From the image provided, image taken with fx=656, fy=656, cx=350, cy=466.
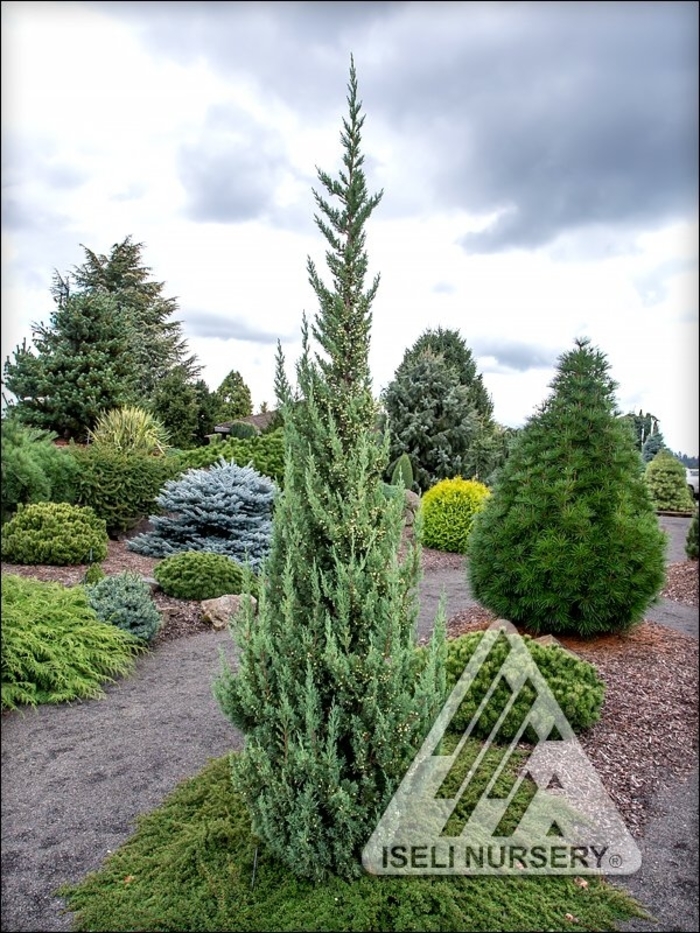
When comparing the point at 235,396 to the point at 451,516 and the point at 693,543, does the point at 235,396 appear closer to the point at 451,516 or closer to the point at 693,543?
the point at 451,516

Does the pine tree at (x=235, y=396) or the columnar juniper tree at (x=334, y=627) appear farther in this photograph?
the pine tree at (x=235, y=396)

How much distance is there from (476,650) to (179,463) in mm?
9639

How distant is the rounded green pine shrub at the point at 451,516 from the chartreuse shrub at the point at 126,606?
6.98m

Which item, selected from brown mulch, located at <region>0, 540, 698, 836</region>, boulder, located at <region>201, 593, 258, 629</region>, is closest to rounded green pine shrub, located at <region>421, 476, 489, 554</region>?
brown mulch, located at <region>0, 540, 698, 836</region>

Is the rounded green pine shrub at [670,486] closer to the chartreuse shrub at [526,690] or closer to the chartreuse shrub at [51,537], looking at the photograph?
the chartreuse shrub at [51,537]

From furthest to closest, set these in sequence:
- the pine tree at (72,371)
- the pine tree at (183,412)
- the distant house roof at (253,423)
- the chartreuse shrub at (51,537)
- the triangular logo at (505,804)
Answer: the distant house roof at (253,423) → the pine tree at (183,412) → the pine tree at (72,371) → the chartreuse shrub at (51,537) → the triangular logo at (505,804)

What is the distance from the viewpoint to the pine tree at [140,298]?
105ft

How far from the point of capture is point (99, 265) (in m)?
32.0

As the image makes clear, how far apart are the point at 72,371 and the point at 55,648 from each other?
39.7 ft

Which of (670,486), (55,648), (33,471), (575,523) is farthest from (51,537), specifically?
(670,486)

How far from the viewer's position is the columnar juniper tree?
9.32ft

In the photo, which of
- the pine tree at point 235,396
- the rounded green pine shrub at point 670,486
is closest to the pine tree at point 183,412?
the pine tree at point 235,396

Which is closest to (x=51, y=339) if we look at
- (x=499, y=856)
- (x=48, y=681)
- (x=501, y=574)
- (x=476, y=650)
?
(x=48, y=681)

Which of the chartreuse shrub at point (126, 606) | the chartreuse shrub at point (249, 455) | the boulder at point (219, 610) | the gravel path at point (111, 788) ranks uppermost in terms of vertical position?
the chartreuse shrub at point (249, 455)
